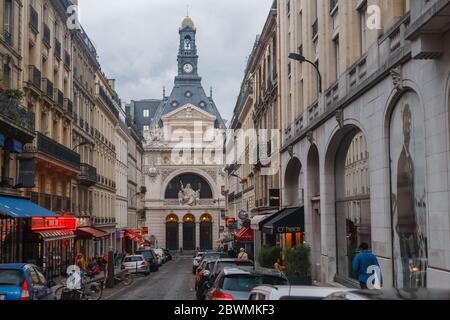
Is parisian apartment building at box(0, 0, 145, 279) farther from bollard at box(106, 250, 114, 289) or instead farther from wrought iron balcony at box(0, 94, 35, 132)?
bollard at box(106, 250, 114, 289)

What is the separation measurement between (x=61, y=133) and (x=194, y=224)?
2557 inches

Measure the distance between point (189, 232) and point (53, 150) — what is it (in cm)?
6959

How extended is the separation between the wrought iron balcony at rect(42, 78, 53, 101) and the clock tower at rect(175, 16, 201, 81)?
80126mm

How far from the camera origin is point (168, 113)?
10031 cm

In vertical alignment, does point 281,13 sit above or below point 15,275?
above

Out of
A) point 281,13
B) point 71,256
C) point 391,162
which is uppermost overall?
point 281,13

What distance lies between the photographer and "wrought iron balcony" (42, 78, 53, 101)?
109 feet

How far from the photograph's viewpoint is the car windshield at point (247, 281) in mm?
13023

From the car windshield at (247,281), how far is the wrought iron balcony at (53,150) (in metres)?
18.7

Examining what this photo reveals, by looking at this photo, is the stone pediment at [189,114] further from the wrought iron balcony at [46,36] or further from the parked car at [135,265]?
the wrought iron balcony at [46,36]

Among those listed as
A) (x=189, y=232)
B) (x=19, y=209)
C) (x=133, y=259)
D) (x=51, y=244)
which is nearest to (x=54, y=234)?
(x=51, y=244)
